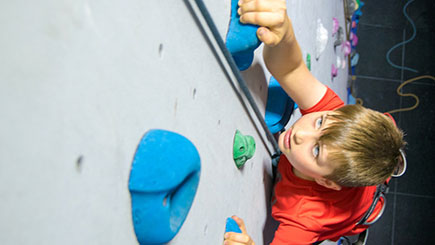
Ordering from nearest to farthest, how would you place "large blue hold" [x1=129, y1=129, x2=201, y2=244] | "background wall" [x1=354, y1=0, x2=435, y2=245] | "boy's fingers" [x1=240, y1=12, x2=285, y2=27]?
1. "large blue hold" [x1=129, y1=129, x2=201, y2=244]
2. "boy's fingers" [x1=240, y1=12, x2=285, y2=27]
3. "background wall" [x1=354, y1=0, x2=435, y2=245]

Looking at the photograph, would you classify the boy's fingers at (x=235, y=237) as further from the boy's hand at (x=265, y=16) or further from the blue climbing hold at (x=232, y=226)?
the boy's hand at (x=265, y=16)

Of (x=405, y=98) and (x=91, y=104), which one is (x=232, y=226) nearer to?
(x=91, y=104)

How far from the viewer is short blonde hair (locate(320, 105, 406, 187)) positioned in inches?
25.0

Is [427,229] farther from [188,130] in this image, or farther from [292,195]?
[188,130]

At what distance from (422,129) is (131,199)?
2433 millimetres

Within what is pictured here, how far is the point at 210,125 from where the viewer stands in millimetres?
467

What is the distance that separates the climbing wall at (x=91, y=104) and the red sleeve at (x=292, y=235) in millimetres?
332

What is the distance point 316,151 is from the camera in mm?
666

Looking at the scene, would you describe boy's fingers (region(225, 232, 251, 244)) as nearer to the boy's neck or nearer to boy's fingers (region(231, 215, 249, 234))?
boy's fingers (region(231, 215, 249, 234))

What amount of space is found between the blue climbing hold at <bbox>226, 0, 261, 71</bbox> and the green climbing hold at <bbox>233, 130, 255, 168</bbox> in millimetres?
130

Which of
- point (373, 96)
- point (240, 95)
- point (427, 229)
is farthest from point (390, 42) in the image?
point (240, 95)

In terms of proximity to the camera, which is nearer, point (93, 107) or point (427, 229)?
point (93, 107)

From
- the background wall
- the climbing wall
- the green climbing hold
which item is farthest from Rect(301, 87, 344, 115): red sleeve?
the background wall

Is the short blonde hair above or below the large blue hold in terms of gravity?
below
